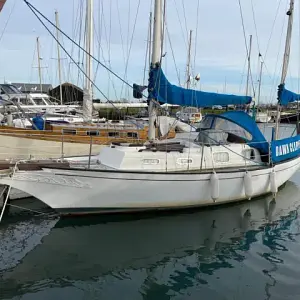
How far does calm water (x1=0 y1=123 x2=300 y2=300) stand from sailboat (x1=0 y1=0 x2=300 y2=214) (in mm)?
572

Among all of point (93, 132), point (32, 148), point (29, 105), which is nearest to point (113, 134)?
point (93, 132)

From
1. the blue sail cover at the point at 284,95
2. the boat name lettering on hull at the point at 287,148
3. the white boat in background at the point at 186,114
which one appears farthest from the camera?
the white boat in background at the point at 186,114

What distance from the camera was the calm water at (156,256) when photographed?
7.19m

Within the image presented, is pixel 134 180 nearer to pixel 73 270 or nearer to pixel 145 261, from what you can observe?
pixel 145 261

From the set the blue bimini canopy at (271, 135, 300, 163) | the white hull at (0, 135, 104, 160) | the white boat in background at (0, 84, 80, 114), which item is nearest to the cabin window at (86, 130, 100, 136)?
the white hull at (0, 135, 104, 160)

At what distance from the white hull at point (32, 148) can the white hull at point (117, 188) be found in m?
5.06

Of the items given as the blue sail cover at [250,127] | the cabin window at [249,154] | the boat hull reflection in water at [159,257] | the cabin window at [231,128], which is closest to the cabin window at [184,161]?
the boat hull reflection in water at [159,257]

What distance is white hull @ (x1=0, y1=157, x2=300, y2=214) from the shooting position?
9.91m

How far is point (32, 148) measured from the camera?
15344 millimetres

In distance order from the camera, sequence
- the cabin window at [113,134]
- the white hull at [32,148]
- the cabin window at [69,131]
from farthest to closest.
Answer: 1. the cabin window at [113,134]
2. the cabin window at [69,131]
3. the white hull at [32,148]

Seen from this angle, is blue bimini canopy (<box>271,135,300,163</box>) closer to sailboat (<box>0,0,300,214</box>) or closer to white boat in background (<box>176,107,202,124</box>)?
sailboat (<box>0,0,300,214</box>)

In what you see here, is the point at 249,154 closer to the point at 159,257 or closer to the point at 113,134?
the point at 159,257

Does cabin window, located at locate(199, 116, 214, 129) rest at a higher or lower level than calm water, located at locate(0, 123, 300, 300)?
higher

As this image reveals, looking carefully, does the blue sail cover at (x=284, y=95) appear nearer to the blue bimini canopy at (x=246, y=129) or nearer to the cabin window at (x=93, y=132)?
the blue bimini canopy at (x=246, y=129)
